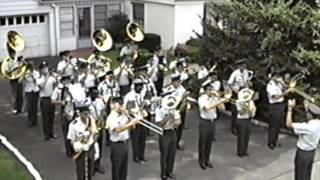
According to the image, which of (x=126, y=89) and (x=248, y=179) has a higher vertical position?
(x=126, y=89)

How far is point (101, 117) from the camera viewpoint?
1403 cm

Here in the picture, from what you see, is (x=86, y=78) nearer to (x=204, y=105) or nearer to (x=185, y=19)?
(x=204, y=105)

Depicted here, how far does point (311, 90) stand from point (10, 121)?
870cm

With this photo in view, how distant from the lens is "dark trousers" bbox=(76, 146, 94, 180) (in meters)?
12.5

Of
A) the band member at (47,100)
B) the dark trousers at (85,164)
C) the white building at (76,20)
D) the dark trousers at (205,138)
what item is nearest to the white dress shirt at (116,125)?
the dark trousers at (85,164)

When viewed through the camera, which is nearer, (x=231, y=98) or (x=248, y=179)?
(x=248, y=179)

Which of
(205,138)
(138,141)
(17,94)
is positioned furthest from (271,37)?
(17,94)

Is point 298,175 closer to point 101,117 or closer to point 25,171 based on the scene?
point 101,117

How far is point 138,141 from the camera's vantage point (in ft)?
48.3

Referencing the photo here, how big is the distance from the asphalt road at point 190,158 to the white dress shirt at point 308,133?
80.2 inches

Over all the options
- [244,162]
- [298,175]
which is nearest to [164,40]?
[244,162]

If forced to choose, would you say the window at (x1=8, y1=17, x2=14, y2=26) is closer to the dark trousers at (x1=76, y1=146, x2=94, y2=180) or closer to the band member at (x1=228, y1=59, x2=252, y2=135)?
the band member at (x1=228, y1=59, x2=252, y2=135)

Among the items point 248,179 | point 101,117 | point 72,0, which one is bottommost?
point 248,179

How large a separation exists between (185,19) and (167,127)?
619 inches
